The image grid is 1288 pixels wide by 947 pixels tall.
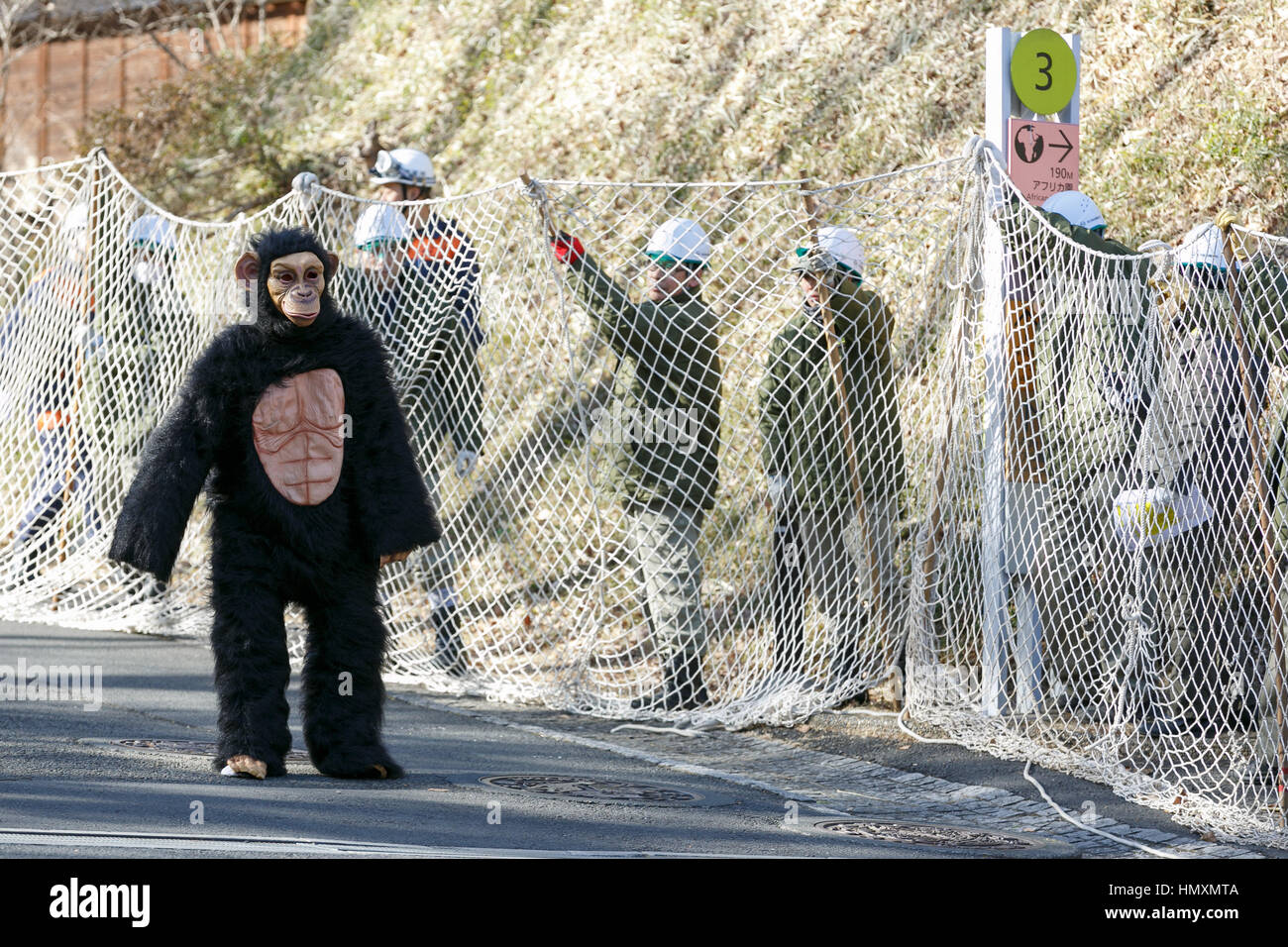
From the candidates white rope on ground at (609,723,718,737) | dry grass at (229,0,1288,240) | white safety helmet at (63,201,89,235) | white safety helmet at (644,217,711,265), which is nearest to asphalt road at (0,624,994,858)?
white rope on ground at (609,723,718,737)

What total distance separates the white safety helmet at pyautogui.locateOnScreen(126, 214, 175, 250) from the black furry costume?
4.55m

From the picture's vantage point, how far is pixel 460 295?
29.9 feet

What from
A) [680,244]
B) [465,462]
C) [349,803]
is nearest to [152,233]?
Answer: [465,462]

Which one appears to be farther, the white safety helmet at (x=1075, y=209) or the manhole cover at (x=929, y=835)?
the white safety helmet at (x=1075, y=209)

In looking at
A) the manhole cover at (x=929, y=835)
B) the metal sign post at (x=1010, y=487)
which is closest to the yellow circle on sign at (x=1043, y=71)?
the metal sign post at (x=1010, y=487)

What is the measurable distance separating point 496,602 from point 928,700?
282 centimetres

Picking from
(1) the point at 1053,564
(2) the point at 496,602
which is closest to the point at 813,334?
(1) the point at 1053,564

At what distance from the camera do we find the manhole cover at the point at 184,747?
664 centimetres

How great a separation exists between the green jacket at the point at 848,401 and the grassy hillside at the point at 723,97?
3071mm

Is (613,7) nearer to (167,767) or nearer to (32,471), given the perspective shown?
(32,471)

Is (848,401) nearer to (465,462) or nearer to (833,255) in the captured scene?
(833,255)

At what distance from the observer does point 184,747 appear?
6.78 meters

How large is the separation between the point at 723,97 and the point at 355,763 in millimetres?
8966

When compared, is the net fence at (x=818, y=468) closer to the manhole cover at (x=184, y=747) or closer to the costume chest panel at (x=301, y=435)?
the costume chest panel at (x=301, y=435)
